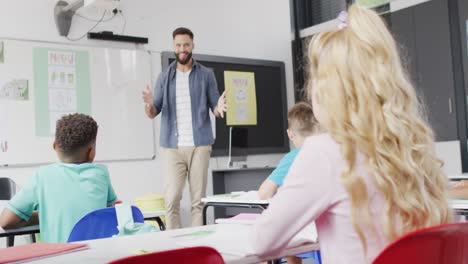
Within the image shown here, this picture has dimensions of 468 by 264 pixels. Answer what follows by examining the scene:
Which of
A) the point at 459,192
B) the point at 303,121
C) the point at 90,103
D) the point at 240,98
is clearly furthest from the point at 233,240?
the point at 240,98

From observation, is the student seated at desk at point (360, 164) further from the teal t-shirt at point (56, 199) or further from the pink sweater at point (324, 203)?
the teal t-shirt at point (56, 199)

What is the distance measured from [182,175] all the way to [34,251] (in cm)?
336

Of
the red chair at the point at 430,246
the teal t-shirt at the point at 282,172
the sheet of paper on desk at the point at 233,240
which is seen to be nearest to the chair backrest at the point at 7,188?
the teal t-shirt at the point at 282,172

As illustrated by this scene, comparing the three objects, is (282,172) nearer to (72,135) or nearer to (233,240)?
(72,135)

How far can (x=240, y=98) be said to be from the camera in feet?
21.2

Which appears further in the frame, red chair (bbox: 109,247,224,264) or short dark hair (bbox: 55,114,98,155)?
short dark hair (bbox: 55,114,98,155)

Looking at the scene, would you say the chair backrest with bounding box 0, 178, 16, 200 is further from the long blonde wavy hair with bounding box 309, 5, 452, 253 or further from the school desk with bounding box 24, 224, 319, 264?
the long blonde wavy hair with bounding box 309, 5, 452, 253

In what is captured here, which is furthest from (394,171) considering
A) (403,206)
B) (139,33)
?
(139,33)

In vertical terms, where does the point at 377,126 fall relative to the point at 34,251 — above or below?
above

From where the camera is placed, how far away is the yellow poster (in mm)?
6355

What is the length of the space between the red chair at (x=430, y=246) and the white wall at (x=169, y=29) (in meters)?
4.47

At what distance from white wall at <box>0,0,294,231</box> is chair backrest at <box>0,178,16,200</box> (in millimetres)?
1008

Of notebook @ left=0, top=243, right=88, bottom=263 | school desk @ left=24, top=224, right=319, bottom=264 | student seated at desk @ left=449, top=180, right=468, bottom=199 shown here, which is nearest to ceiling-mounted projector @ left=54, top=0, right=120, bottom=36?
student seated at desk @ left=449, top=180, right=468, bottom=199

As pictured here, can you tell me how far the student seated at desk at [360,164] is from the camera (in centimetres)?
108
